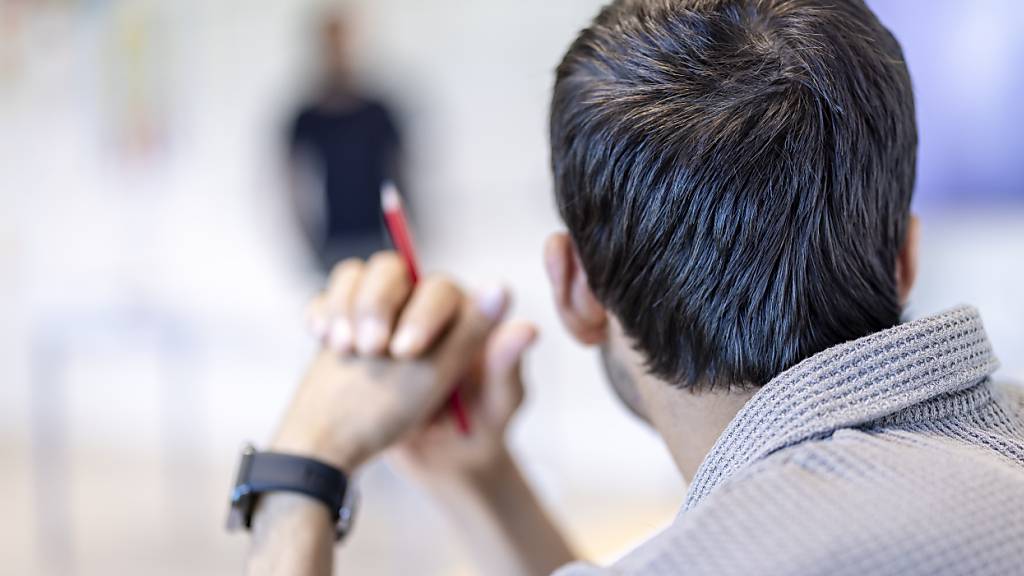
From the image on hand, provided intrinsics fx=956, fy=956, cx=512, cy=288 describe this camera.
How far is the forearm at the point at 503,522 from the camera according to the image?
0.91 m

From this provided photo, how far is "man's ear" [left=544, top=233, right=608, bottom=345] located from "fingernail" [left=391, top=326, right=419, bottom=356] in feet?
0.50

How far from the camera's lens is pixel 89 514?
3.19 meters

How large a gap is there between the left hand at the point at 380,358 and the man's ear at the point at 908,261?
13.2 inches

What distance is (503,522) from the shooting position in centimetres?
91

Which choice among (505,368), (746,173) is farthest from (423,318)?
(746,173)

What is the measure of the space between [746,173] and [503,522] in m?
0.48

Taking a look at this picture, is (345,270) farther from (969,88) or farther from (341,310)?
(969,88)

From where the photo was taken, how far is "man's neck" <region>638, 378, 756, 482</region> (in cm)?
61

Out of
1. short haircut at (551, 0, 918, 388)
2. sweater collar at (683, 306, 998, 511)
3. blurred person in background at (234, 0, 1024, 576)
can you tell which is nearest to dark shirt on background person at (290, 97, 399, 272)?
blurred person in background at (234, 0, 1024, 576)

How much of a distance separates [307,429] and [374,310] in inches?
4.5

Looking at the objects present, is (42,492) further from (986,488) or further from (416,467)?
(986,488)

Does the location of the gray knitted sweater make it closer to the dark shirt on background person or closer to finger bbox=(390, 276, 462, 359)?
finger bbox=(390, 276, 462, 359)

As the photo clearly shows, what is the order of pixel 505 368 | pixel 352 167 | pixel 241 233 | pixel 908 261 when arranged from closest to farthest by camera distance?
pixel 908 261 < pixel 505 368 < pixel 352 167 < pixel 241 233

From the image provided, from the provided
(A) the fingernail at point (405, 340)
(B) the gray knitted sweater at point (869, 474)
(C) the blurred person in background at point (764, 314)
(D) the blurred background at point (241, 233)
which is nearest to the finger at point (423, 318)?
(A) the fingernail at point (405, 340)
